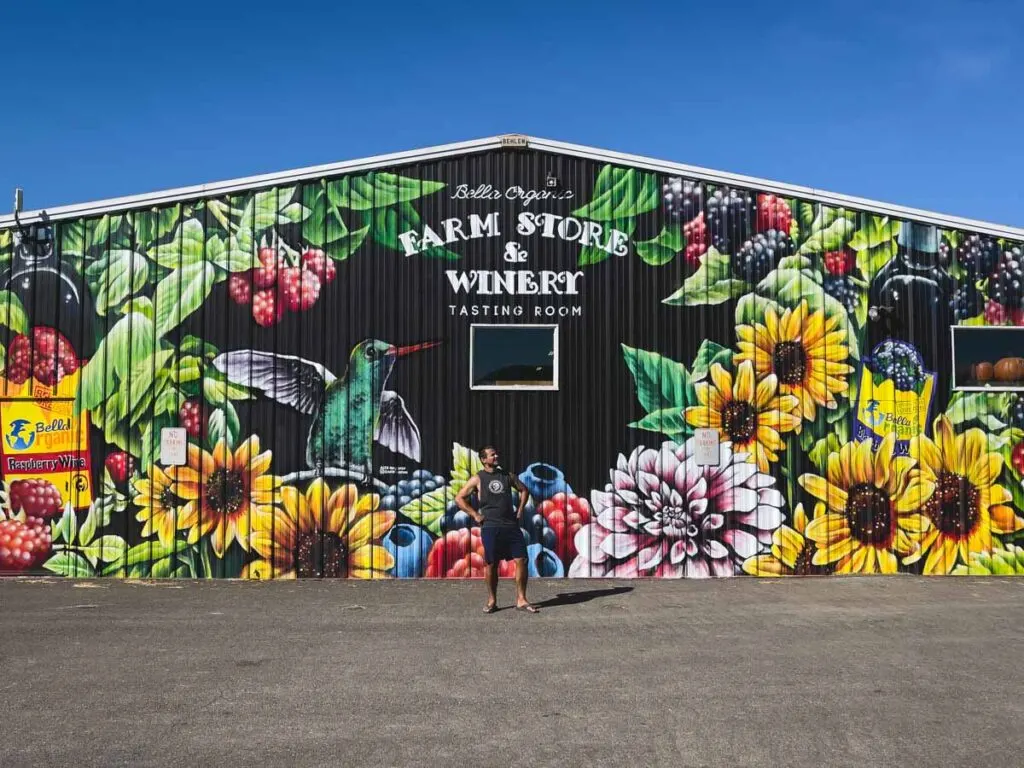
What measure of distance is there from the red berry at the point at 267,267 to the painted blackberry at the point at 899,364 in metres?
8.29

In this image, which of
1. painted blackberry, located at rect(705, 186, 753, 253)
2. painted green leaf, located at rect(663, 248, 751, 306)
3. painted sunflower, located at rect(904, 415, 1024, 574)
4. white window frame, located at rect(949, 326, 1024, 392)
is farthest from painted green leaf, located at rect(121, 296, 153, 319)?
white window frame, located at rect(949, 326, 1024, 392)

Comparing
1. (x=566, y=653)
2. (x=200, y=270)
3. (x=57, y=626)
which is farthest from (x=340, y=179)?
(x=566, y=653)

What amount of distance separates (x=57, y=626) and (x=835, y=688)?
7.30m

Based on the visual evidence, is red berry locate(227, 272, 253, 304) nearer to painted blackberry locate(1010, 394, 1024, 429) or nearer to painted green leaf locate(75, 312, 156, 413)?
painted green leaf locate(75, 312, 156, 413)

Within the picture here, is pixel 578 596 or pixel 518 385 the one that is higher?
pixel 518 385

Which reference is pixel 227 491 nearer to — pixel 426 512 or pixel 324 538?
pixel 324 538

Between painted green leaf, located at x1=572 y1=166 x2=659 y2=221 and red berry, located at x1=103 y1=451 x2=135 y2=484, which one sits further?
painted green leaf, located at x1=572 y1=166 x2=659 y2=221

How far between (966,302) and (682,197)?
167 inches

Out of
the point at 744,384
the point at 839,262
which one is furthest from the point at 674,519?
the point at 839,262

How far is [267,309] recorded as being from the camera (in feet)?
44.2

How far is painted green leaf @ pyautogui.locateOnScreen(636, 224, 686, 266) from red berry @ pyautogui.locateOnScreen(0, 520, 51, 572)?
29.2 feet

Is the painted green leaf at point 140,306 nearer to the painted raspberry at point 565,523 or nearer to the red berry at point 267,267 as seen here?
the red berry at point 267,267

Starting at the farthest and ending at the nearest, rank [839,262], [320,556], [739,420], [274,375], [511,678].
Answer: [839,262], [739,420], [274,375], [320,556], [511,678]

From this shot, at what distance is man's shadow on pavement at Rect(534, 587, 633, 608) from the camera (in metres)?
11.2
